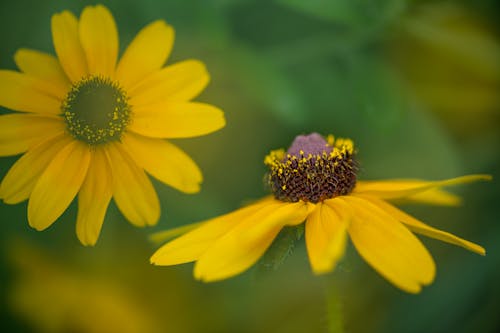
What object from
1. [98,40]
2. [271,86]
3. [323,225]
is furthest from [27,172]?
[271,86]

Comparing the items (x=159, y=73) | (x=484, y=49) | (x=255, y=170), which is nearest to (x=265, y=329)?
(x=255, y=170)

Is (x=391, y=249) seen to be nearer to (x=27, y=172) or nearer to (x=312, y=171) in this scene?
(x=312, y=171)

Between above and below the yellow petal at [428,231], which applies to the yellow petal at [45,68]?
above

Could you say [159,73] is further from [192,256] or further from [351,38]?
[351,38]

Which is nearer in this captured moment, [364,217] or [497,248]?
[364,217]

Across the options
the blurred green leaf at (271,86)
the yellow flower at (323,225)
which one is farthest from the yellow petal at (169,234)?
the blurred green leaf at (271,86)

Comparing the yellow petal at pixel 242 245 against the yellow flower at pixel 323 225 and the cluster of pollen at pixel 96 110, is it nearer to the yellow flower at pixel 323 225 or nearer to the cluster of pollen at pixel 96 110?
the yellow flower at pixel 323 225
